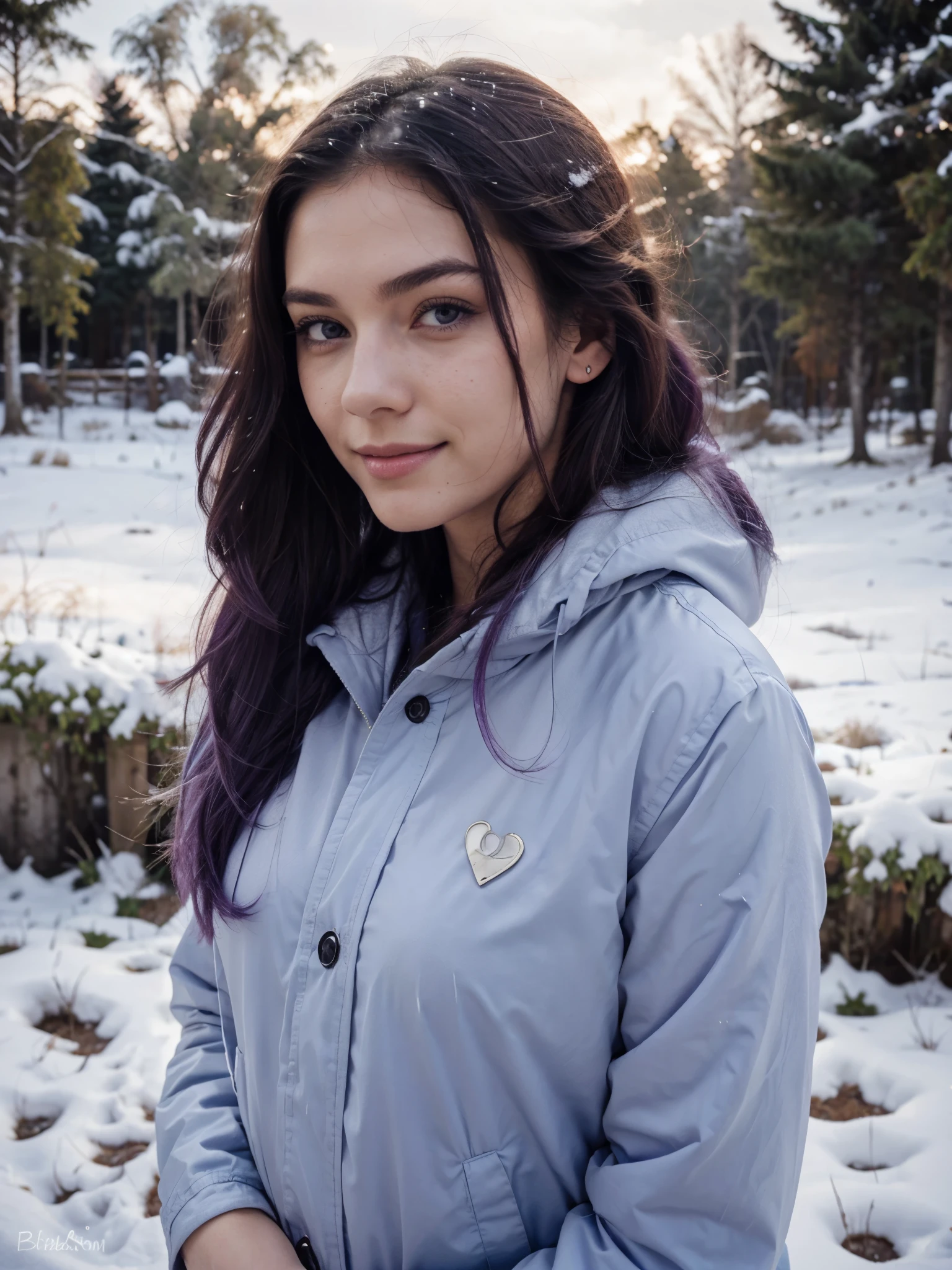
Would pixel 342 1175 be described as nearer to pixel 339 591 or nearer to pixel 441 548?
pixel 339 591

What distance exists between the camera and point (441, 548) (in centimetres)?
174

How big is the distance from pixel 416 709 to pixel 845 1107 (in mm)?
1937

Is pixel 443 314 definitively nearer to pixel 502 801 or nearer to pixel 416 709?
pixel 416 709

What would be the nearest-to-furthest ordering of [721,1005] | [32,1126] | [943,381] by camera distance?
[721,1005]
[32,1126]
[943,381]

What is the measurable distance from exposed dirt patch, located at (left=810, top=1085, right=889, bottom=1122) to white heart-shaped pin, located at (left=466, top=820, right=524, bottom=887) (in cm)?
181

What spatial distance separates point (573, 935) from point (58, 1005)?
252 cm

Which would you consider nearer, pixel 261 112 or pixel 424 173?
pixel 424 173

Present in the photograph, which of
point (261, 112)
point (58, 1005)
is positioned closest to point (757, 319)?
point (261, 112)

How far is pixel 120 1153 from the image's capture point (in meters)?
2.44

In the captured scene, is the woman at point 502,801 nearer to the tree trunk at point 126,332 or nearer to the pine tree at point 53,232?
the pine tree at point 53,232

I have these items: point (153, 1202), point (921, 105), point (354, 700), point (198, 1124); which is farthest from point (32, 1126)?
point (921, 105)

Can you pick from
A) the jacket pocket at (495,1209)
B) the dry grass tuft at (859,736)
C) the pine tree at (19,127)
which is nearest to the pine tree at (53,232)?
the pine tree at (19,127)

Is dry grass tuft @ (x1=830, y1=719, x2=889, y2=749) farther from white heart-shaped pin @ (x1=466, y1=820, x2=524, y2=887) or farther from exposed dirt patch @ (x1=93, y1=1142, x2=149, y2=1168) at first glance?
white heart-shaped pin @ (x1=466, y1=820, x2=524, y2=887)

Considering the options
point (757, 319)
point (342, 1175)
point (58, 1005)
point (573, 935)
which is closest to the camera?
point (573, 935)
